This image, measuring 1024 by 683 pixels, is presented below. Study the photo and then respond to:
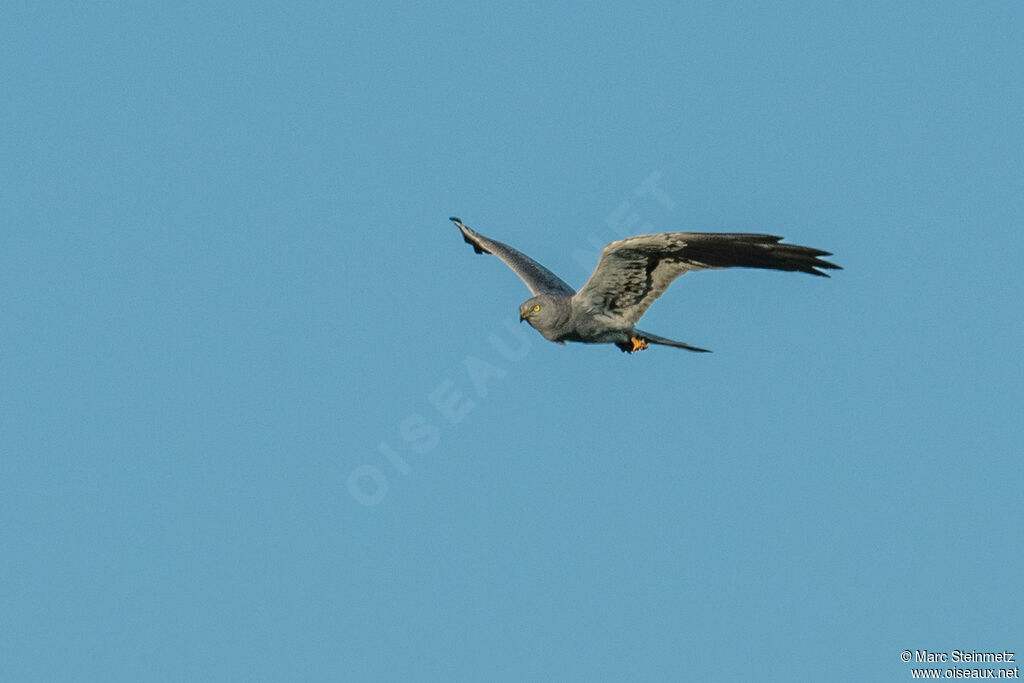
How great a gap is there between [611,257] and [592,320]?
149cm

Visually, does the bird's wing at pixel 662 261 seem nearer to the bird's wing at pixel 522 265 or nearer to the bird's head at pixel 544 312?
Answer: the bird's head at pixel 544 312

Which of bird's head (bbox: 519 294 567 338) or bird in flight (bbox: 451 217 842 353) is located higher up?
bird in flight (bbox: 451 217 842 353)

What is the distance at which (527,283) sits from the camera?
2341cm

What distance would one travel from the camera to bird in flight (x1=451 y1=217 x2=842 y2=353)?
1911cm

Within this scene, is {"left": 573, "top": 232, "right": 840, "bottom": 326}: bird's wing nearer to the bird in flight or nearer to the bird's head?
the bird in flight

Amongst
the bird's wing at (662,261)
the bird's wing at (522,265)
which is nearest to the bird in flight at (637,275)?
the bird's wing at (662,261)

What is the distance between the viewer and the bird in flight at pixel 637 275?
1911 centimetres

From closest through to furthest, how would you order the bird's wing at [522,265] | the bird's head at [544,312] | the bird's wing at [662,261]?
the bird's wing at [662,261]
the bird's head at [544,312]
the bird's wing at [522,265]

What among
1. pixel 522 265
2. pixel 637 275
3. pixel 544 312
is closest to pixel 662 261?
pixel 637 275

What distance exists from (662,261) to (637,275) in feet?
1.49

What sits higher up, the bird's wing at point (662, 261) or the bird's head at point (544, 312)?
the bird's wing at point (662, 261)

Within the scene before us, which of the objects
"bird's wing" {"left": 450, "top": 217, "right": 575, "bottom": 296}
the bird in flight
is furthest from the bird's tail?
"bird's wing" {"left": 450, "top": 217, "right": 575, "bottom": 296}

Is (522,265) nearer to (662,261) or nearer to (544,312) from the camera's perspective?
(544,312)

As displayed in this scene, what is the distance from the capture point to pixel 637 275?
67.0 ft
